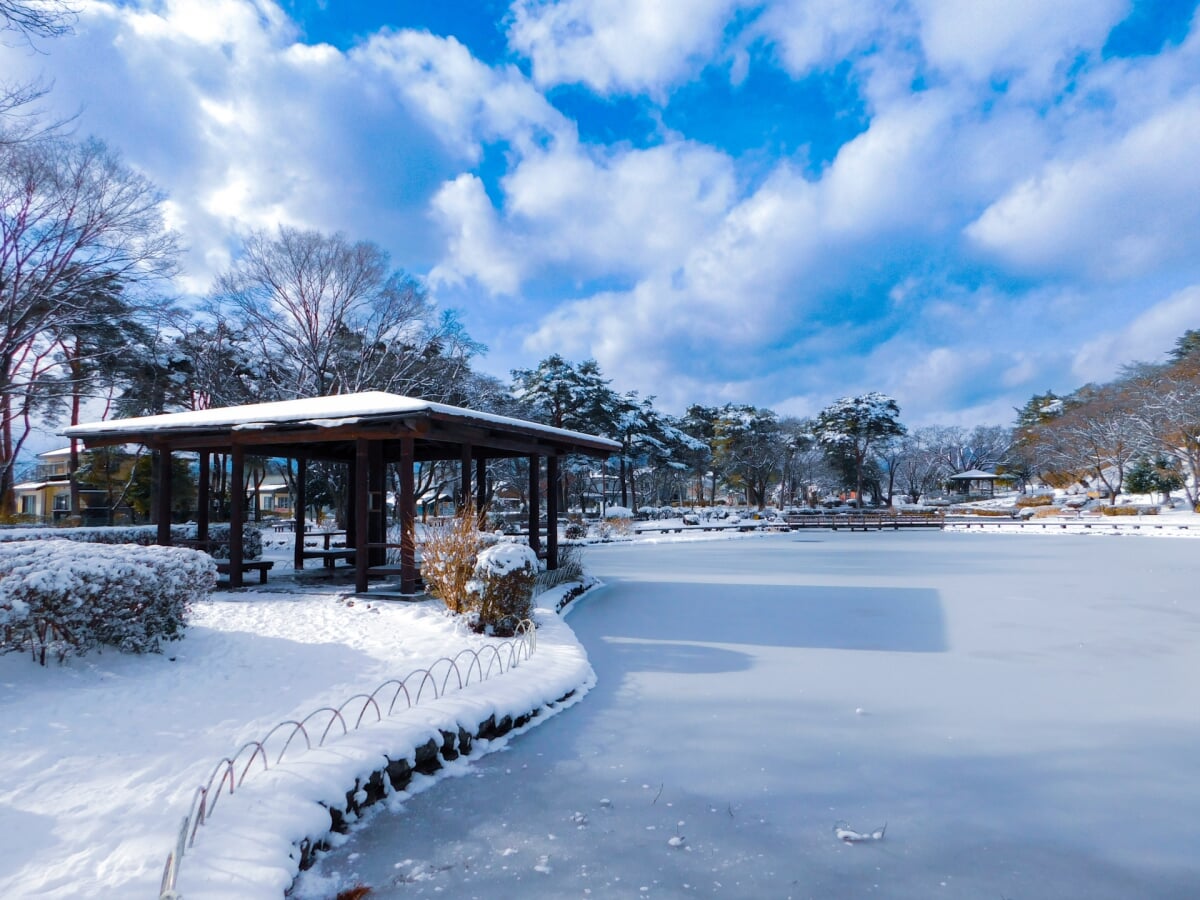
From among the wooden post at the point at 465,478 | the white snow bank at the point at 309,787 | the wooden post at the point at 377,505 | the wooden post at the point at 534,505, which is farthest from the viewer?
the wooden post at the point at 534,505

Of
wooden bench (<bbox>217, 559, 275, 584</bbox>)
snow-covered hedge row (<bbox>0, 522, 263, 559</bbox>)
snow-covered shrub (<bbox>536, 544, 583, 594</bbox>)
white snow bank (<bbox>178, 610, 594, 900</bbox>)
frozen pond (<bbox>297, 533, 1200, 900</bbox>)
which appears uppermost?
snow-covered hedge row (<bbox>0, 522, 263, 559</bbox>)

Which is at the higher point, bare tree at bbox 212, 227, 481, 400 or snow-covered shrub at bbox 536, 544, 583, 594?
bare tree at bbox 212, 227, 481, 400

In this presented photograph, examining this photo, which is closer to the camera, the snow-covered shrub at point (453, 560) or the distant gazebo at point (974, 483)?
the snow-covered shrub at point (453, 560)

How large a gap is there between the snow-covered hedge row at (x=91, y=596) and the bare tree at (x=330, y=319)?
13.5 m

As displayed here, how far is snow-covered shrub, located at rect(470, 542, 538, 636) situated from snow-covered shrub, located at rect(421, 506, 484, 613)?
0.19m

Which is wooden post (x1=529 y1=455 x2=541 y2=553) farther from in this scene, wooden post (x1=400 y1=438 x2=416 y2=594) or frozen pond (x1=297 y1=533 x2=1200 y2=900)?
frozen pond (x1=297 y1=533 x2=1200 y2=900)

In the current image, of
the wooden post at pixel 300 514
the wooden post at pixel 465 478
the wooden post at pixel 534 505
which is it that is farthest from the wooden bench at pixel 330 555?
the wooden post at pixel 465 478

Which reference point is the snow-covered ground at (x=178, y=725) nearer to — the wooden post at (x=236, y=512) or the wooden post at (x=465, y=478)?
the wooden post at (x=465, y=478)

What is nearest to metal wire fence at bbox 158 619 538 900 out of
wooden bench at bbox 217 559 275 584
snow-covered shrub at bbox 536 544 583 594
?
snow-covered shrub at bbox 536 544 583 594

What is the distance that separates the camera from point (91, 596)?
4.91 metres

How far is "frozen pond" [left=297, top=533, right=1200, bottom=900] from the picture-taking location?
271 cm

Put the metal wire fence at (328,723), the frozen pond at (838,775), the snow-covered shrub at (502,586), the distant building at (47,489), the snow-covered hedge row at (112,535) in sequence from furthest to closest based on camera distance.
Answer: the distant building at (47,489) < the snow-covered hedge row at (112,535) < the snow-covered shrub at (502,586) < the frozen pond at (838,775) < the metal wire fence at (328,723)

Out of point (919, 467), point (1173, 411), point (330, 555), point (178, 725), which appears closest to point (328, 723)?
point (178, 725)

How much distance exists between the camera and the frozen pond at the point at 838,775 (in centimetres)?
271
